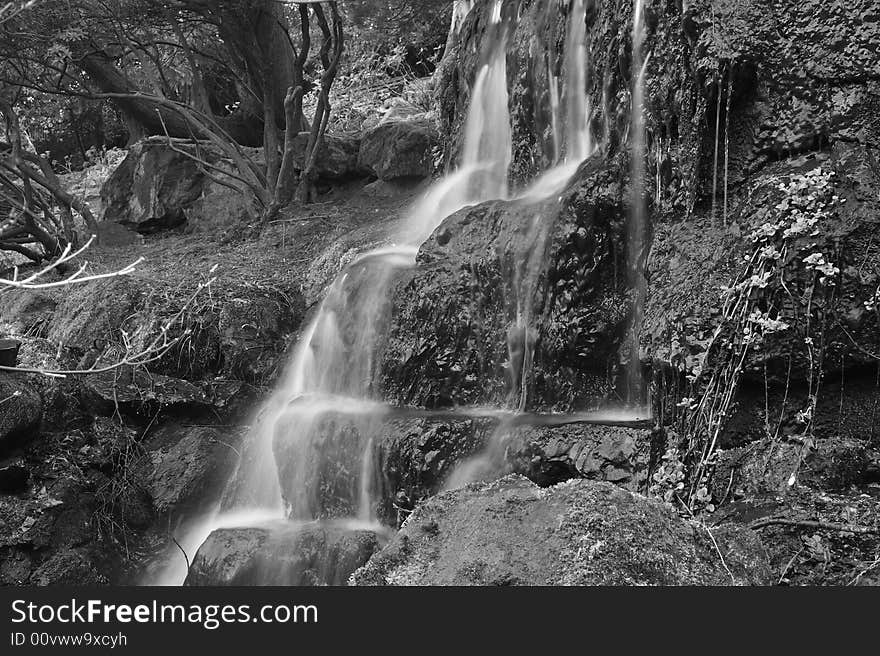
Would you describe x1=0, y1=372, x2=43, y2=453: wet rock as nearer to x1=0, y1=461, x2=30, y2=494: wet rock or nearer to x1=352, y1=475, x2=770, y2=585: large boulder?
x1=0, y1=461, x2=30, y2=494: wet rock

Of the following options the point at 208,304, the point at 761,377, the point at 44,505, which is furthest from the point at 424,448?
the point at 208,304

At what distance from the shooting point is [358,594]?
10.4ft

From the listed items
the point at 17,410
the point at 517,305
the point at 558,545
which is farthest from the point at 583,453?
the point at 17,410

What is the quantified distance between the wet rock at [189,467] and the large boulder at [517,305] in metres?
1.64

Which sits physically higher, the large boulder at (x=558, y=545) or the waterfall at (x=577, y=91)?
the waterfall at (x=577, y=91)

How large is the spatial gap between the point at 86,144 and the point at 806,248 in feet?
60.6

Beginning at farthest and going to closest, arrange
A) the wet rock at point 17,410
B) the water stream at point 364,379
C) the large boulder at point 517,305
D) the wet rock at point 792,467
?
the wet rock at point 17,410
the water stream at point 364,379
the large boulder at point 517,305
the wet rock at point 792,467

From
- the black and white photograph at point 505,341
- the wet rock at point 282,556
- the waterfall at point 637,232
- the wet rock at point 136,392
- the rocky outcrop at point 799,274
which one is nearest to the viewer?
the black and white photograph at point 505,341

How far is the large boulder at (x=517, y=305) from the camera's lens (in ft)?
19.5

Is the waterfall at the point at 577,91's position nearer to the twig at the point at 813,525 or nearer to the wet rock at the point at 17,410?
the twig at the point at 813,525

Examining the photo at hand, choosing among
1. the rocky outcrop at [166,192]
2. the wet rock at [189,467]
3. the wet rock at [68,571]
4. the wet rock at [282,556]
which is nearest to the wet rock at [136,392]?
the wet rock at [189,467]

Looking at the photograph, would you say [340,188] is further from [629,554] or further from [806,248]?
[629,554]

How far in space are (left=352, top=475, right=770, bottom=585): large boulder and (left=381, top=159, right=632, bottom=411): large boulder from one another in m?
2.38

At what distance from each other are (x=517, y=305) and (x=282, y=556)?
234 cm
